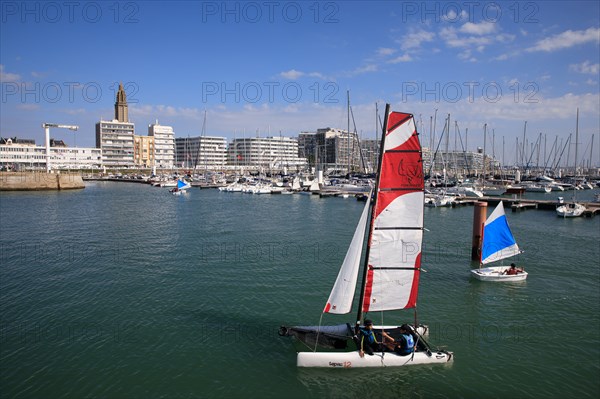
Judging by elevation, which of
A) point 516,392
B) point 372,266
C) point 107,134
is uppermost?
point 107,134

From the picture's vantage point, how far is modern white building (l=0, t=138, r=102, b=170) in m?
140

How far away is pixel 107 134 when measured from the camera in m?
166

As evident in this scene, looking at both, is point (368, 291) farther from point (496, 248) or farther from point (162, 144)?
point (162, 144)

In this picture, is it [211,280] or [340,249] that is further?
[340,249]

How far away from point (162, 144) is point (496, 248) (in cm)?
18239

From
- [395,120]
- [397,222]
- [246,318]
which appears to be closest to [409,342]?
[397,222]

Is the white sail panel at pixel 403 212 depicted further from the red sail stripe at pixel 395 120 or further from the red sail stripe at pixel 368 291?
the red sail stripe at pixel 395 120

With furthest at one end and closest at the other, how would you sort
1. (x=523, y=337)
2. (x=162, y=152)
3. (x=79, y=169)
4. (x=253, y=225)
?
(x=162, y=152) → (x=79, y=169) → (x=253, y=225) → (x=523, y=337)

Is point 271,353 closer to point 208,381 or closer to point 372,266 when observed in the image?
point 208,381

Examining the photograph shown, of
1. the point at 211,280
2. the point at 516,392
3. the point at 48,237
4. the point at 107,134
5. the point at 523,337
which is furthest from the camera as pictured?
the point at 107,134

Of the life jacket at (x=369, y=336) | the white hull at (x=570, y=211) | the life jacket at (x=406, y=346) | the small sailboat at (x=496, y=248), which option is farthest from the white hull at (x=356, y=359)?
the white hull at (x=570, y=211)

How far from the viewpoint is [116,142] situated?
169 meters

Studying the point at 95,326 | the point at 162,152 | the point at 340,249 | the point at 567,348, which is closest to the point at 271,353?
the point at 95,326

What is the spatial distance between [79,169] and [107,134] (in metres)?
19.4
